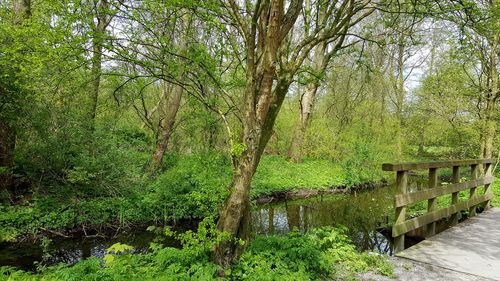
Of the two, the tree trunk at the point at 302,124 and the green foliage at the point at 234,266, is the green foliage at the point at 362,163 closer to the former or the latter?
the tree trunk at the point at 302,124

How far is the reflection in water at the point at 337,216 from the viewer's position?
7.65 meters

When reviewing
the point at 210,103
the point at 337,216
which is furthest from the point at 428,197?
the point at 337,216

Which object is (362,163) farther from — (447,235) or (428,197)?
(428,197)

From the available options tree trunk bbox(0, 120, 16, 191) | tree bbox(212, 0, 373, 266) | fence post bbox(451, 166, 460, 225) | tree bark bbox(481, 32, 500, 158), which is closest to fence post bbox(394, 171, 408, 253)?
fence post bbox(451, 166, 460, 225)

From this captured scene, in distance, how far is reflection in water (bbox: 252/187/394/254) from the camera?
7652mm

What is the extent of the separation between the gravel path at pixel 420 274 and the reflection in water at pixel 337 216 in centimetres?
274

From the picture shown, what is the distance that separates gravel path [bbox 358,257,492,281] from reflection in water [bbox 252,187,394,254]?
274 cm

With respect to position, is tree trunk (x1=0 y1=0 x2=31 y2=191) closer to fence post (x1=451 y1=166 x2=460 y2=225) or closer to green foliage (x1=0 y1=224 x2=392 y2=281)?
green foliage (x1=0 y1=224 x2=392 y2=281)

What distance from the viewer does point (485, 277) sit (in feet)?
12.5

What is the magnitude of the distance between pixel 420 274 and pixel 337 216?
5.67 meters

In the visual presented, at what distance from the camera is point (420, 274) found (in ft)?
12.7

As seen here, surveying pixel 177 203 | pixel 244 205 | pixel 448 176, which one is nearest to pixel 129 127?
pixel 177 203

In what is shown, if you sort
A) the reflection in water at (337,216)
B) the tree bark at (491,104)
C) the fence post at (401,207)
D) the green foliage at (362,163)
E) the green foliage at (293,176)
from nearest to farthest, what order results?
the fence post at (401,207) → the reflection in water at (337,216) → the tree bark at (491,104) → the green foliage at (293,176) → the green foliage at (362,163)

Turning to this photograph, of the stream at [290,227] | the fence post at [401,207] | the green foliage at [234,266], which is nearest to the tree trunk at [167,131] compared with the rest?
the stream at [290,227]
